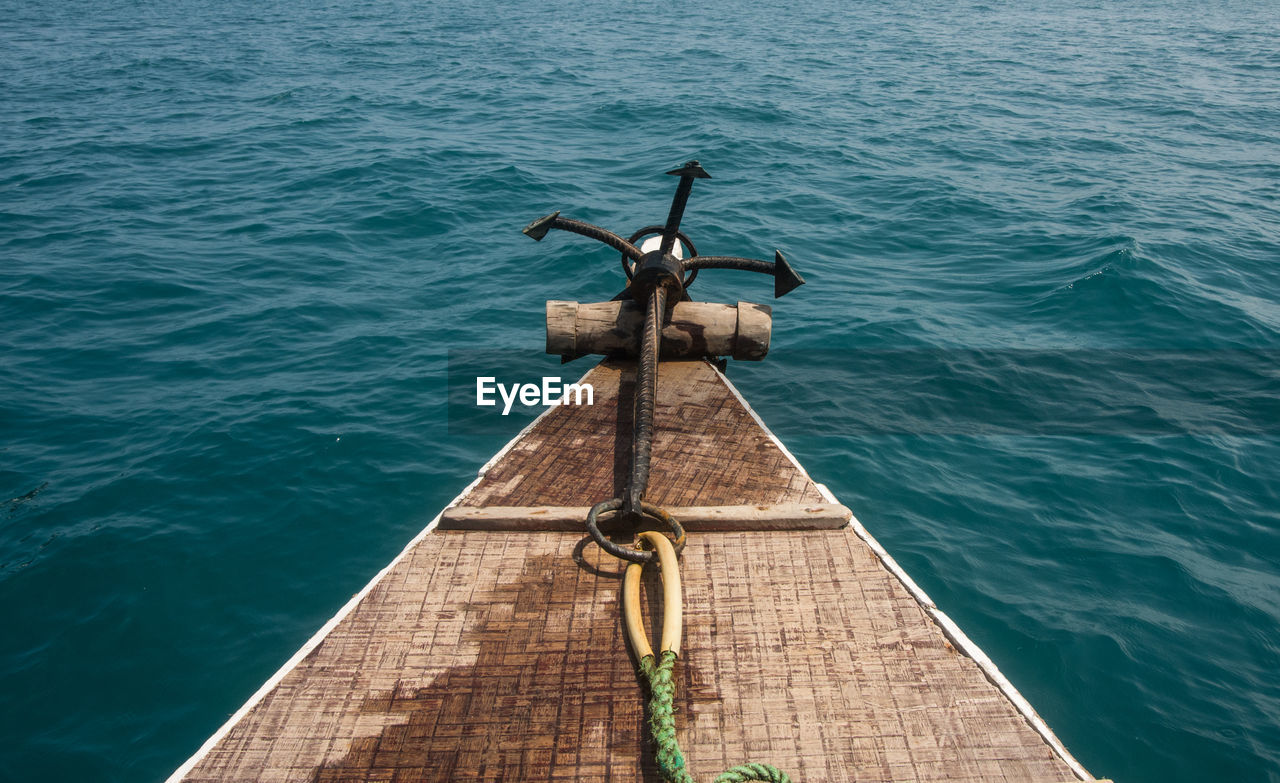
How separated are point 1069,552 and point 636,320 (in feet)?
12.5

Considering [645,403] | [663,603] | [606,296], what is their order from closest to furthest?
1. [663,603]
2. [645,403]
3. [606,296]

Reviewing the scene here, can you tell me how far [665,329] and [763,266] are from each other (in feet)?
2.71

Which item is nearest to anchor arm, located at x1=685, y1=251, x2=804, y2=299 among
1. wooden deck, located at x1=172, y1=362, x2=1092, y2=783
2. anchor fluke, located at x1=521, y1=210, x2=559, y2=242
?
anchor fluke, located at x1=521, y1=210, x2=559, y2=242

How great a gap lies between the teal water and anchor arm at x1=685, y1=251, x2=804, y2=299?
7.79 ft

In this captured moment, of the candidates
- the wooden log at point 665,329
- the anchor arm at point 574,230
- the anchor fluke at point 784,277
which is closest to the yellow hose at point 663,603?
the wooden log at point 665,329

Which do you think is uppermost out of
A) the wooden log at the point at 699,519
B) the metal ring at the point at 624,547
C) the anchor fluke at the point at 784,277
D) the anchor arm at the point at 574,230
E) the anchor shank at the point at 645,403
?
the anchor arm at the point at 574,230

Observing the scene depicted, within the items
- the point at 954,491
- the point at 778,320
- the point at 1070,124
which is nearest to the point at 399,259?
the point at 778,320

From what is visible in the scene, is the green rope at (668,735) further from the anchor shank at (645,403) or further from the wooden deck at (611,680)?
the anchor shank at (645,403)

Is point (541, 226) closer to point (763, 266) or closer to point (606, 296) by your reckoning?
point (763, 266)

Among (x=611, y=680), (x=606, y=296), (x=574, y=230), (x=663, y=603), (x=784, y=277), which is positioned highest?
(x=574, y=230)

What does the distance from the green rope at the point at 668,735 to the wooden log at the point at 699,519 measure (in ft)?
2.90

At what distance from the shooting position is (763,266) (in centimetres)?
560

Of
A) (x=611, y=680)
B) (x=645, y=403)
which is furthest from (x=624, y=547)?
(x=645, y=403)

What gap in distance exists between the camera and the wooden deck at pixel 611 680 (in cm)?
266
